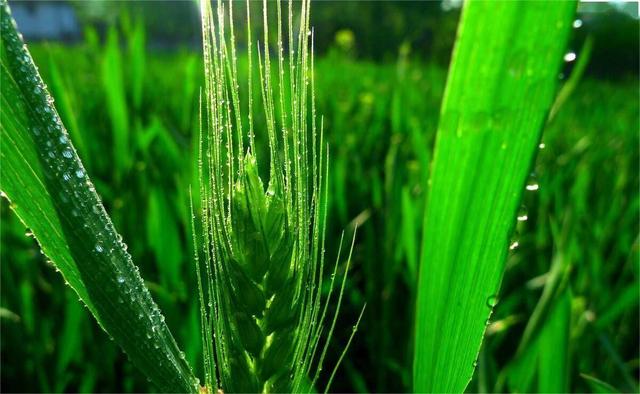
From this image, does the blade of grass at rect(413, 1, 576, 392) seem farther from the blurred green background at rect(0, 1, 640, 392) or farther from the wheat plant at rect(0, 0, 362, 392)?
the blurred green background at rect(0, 1, 640, 392)

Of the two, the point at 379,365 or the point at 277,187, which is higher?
the point at 277,187

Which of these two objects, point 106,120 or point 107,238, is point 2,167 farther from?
point 106,120

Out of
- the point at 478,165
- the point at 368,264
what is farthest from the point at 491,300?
the point at 368,264

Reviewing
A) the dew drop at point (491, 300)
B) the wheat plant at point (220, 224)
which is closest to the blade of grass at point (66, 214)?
the wheat plant at point (220, 224)

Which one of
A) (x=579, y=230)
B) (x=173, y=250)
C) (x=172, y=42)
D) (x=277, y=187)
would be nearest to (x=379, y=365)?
(x=173, y=250)

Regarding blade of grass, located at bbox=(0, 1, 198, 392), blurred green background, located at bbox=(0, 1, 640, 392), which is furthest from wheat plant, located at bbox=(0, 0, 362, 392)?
blurred green background, located at bbox=(0, 1, 640, 392)

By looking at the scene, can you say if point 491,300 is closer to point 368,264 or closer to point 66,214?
point 66,214
